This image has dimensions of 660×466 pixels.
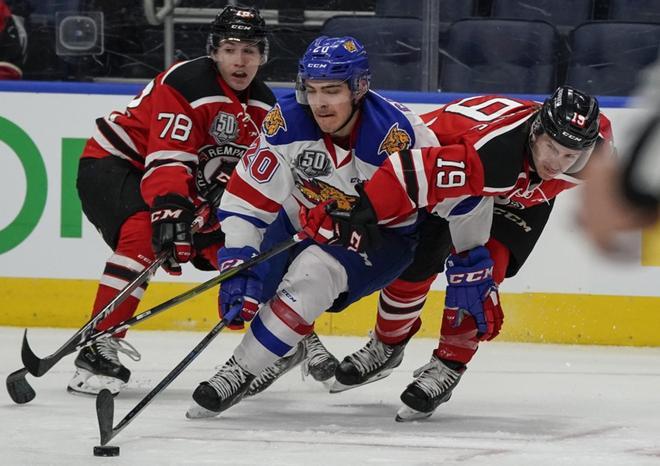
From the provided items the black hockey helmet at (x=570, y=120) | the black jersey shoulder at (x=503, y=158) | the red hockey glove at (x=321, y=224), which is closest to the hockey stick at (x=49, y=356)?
the red hockey glove at (x=321, y=224)

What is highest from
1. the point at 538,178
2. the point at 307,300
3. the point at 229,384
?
the point at 538,178

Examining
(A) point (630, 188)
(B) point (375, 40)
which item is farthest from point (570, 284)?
(A) point (630, 188)

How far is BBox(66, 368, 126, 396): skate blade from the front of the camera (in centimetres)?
373

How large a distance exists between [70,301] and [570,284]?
1.85 metres

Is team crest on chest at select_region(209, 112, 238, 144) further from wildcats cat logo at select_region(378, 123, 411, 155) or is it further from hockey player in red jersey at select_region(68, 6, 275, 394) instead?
wildcats cat logo at select_region(378, 123, 411, 155)

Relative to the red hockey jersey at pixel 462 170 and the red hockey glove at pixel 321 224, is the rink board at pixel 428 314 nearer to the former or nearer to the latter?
the red hockey jersey at pixel 462 170

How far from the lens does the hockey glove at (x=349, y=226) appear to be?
325 centimetres

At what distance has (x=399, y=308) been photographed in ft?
12.2

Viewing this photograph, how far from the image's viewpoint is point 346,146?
3.39m

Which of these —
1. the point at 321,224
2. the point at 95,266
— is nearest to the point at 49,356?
the point at 321,224

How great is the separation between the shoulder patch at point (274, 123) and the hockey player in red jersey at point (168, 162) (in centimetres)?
38

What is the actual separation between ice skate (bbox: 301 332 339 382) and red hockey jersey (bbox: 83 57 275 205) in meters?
0.58

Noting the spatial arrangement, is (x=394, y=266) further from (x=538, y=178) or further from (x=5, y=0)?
(x=5, y=0)

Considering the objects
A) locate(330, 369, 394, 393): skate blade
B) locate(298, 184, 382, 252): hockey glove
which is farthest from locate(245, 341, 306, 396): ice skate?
locate(298, 184, 382, 252): hockey glove
